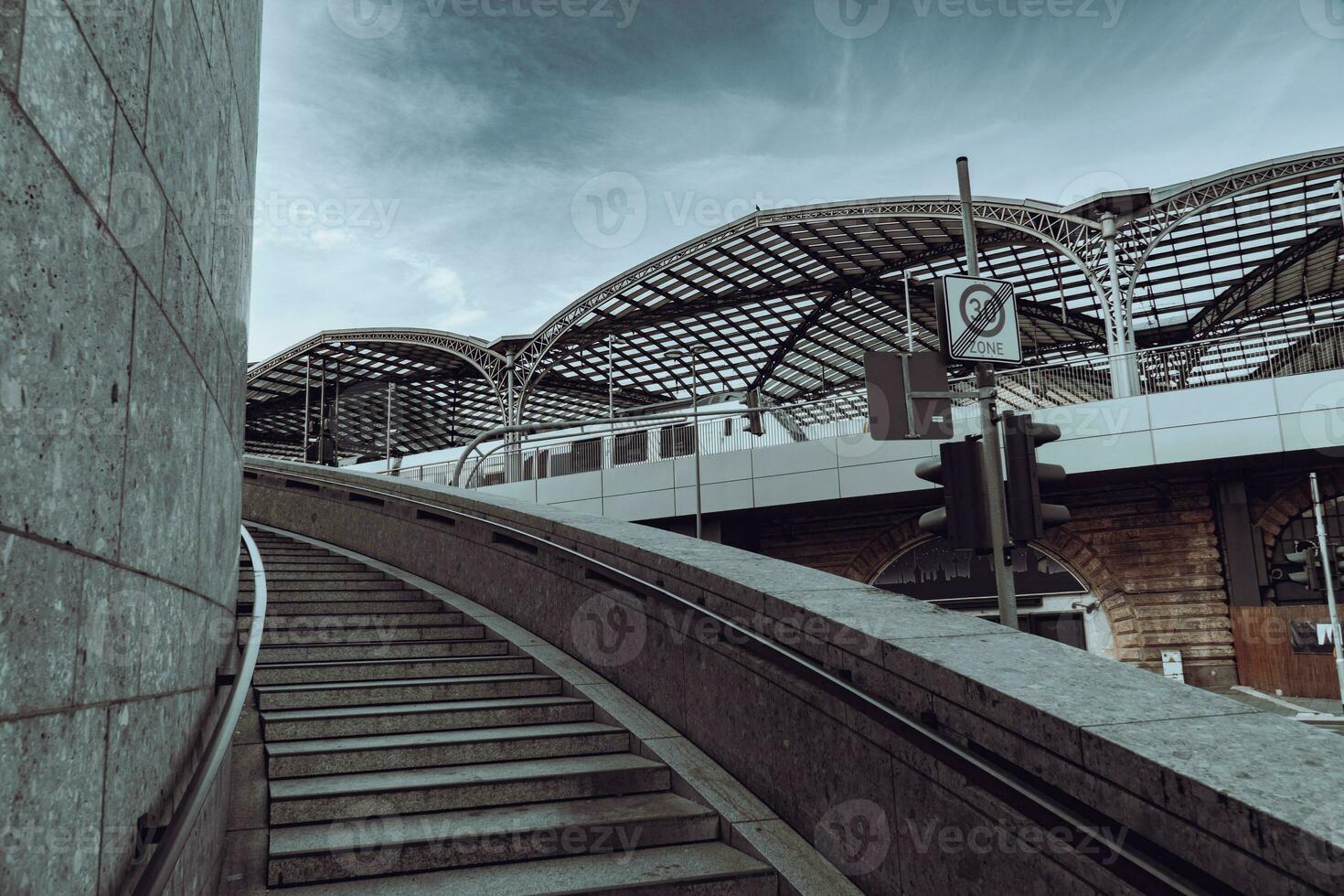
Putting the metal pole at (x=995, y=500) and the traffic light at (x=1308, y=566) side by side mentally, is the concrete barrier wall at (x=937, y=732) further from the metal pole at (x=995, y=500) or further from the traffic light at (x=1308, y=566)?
the traffic light at (x=1308, y=566)

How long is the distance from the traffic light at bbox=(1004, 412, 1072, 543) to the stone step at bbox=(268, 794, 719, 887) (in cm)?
258

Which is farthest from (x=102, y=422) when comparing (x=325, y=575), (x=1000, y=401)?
(x=1000, y=401)

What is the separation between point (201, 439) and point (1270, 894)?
338 cm

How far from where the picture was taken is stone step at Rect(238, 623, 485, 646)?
6.38 metres

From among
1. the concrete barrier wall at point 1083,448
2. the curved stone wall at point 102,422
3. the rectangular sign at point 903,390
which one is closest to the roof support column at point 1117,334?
the concrete barrier wall at point 1083,448

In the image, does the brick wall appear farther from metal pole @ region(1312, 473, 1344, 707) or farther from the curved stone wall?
the curved stone wall

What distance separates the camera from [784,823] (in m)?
4.05

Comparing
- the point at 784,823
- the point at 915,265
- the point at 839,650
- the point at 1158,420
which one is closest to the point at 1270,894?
the point at 839,650

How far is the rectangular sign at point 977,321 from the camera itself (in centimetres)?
562

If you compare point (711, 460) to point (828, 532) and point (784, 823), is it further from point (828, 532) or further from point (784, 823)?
point (784, 823)

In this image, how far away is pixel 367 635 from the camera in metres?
6.65

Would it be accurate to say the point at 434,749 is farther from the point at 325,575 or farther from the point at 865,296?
the point at 865,296

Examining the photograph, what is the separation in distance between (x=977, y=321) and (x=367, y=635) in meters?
4.62

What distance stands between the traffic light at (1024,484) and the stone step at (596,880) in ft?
8.83
